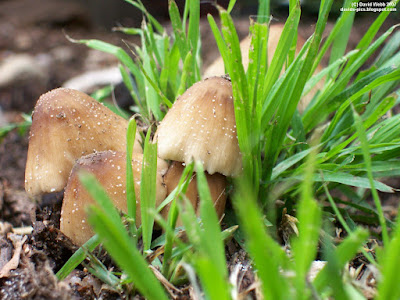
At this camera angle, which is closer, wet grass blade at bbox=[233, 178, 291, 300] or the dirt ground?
wet grass blade at bbox=[233, 178, 291, 300]

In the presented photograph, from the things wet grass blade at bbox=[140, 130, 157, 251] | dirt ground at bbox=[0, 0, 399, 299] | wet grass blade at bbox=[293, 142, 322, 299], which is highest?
wet grass blade at bbox=[293, 142, 322, 299]

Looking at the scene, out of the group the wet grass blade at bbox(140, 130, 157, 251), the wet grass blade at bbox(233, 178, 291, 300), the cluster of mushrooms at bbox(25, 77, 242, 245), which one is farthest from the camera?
the cluster of mushrooms at bbox(25, 77, 242, 245)

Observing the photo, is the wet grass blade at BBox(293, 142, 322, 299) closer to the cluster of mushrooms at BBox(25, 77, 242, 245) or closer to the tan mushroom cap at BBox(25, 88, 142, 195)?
the cluster of mushrooms at BBox(25, 77, 242, 245)

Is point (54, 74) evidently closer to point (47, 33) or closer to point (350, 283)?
point (47, 33)

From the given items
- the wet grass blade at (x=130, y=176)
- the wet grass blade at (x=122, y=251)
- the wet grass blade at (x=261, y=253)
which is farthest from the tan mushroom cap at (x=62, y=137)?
the wet grass blade at (x=261, y=253)

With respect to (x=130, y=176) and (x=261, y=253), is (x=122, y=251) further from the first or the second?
(x=130, y=176)

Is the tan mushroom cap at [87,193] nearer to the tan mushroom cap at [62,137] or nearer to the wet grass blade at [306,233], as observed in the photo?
the tan mushroom cap at [62,137]

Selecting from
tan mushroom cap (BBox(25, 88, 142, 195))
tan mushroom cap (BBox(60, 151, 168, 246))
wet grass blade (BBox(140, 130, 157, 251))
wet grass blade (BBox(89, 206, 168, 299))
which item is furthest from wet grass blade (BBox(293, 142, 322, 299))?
tan mushroom cap (BBox(25, 88, 142, 195))

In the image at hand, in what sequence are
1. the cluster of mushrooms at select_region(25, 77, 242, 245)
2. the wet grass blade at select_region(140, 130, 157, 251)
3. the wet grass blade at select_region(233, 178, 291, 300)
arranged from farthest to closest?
the cluster of mushrooms at select_region(25, 77, 242, 245) → the wet grass blade at select_region(140, 130, 157, 251) → the wet grass blade at select_region(233, 178, 291, 300)
